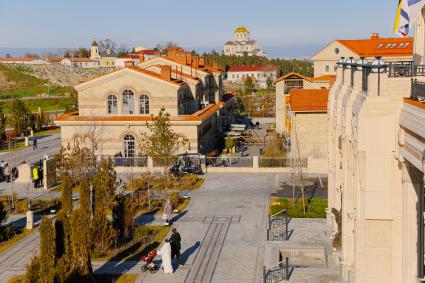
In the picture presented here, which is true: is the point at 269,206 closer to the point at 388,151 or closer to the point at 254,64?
the point at 388,151

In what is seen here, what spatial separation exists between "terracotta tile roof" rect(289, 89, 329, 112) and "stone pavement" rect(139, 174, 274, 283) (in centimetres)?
667

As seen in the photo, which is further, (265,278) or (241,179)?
(241,179)

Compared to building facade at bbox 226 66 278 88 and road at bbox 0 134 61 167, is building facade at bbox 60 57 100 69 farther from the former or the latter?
road at bbox 0 134 61 167

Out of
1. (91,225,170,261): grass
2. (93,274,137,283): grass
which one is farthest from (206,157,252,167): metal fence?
(93,274,137,283): grass

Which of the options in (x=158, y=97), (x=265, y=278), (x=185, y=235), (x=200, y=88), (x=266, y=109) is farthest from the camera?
(x=266, y=109)

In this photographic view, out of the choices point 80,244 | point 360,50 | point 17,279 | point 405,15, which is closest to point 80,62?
point 360,50

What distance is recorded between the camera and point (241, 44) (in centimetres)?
18788

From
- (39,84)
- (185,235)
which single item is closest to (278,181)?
(185,235)

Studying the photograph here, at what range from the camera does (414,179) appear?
10383 millimetres

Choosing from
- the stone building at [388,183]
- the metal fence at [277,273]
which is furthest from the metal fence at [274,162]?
the stone building at [388,183]

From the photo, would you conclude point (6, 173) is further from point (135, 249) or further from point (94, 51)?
point (94, 51)

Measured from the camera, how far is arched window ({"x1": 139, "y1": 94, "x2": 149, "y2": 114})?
132 feet

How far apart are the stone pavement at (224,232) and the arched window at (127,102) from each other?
35.1 ft

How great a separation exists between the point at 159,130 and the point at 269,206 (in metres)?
9.22
